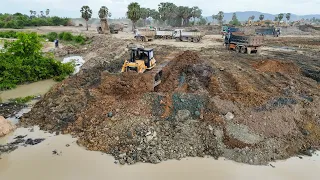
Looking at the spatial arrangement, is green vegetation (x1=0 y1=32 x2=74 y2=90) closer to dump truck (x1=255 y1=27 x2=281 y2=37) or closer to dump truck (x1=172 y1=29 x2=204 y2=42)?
dump truck (x1=172 y1=29 x2=204 y2=42)

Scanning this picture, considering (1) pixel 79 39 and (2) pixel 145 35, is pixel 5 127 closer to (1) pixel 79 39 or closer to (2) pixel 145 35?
(2) pixel 145 35

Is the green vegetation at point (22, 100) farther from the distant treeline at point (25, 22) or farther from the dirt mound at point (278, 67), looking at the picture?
the distant treeline at point (25, 22)

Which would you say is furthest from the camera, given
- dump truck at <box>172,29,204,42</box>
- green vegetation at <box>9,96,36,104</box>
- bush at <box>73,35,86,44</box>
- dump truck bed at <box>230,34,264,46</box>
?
bush at <box>73,35,86,44</box>

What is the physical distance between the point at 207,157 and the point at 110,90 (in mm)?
6632

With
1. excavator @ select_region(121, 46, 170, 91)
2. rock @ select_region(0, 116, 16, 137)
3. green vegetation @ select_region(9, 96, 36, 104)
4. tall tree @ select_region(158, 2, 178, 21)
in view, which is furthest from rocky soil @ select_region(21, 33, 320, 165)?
tall tree @ select_region(158, 2, 178, 21)

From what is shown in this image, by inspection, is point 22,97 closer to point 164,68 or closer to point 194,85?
point 164,68

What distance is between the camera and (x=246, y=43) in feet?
99.8

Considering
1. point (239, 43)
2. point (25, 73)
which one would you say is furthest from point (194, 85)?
point (239, 43)

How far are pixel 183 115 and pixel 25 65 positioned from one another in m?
14.4

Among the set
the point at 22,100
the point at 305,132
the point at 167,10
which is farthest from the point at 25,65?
the point at 167,10

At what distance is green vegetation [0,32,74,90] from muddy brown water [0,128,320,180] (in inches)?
442

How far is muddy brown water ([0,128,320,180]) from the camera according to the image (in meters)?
10.4

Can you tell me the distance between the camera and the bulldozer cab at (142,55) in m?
16.5

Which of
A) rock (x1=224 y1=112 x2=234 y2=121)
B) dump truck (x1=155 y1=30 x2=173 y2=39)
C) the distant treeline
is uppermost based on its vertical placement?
the distant treeline
